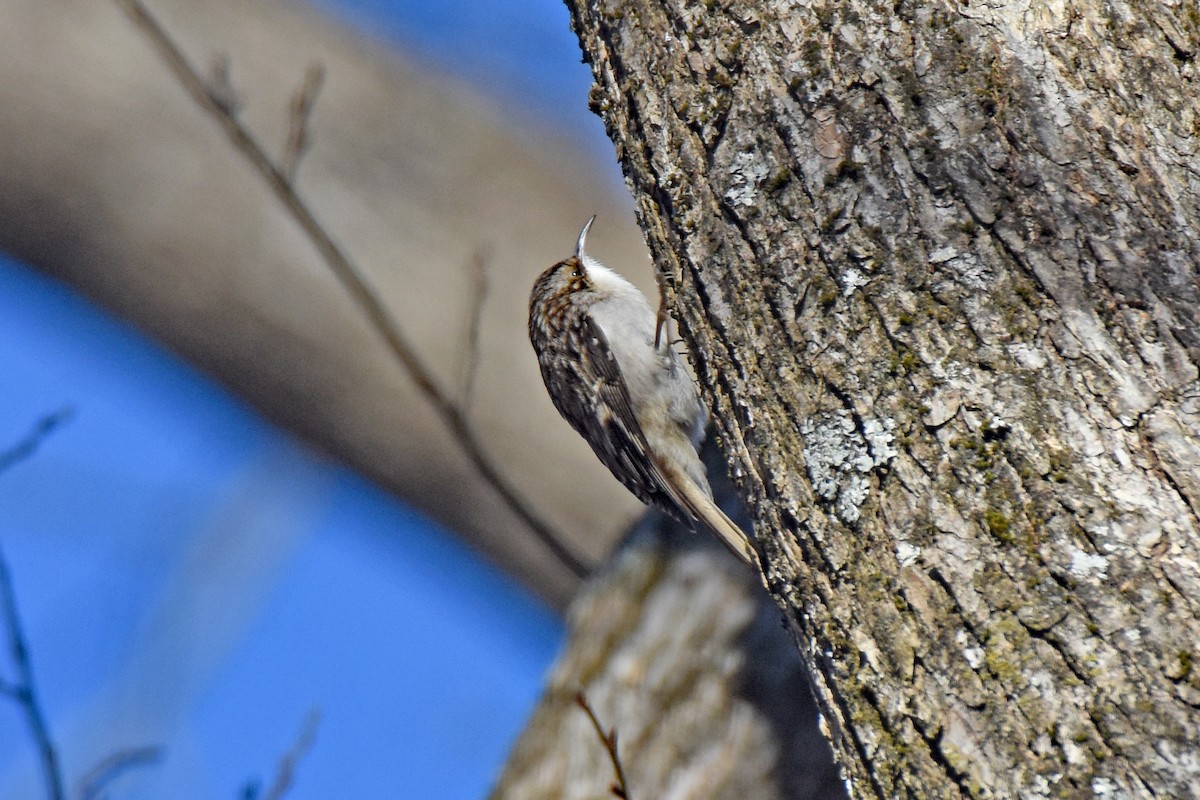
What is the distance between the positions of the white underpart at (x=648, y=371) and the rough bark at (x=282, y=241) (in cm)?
66

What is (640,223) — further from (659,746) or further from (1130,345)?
(659,746)

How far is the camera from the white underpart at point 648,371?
315 cm

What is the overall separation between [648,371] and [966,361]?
1856mm

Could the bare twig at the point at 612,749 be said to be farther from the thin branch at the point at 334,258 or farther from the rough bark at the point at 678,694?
the thin branch at the point at 334,258

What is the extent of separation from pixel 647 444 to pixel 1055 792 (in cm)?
195

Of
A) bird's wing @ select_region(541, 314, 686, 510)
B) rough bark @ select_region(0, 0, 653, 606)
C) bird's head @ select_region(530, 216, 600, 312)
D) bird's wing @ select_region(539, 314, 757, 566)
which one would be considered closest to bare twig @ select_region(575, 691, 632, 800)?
bird's wing @ select_region(539, 314, 757, 566)

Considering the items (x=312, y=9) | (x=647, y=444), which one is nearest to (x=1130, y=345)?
(x=647, y=444)

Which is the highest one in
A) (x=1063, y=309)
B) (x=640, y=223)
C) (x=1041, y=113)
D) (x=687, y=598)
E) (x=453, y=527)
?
(x=1041, y=113)

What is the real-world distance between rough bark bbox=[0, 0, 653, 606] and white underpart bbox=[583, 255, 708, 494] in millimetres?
656

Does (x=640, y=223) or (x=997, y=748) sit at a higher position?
(x=640, y=223)

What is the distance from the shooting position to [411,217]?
4027 millimetres

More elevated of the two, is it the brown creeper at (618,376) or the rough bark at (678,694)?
the brown creeper at (618,376)

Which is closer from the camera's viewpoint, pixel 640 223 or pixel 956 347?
pixel 956 347

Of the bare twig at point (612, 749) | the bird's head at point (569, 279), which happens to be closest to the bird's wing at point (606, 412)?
the bird's head at point (569, 279)
